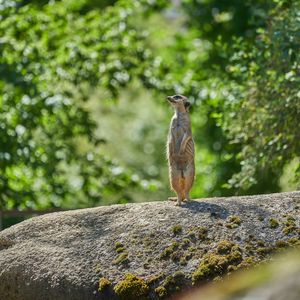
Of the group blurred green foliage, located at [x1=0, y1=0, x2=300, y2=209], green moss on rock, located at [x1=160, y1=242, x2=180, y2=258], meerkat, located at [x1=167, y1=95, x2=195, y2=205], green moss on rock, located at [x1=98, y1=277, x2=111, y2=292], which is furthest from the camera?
blurred green foliage, located at [x1=0, y1=0, x2=300, y2=209]

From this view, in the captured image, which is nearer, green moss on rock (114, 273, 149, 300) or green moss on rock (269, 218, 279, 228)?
green moss on rock (114, 273, 149, 300)

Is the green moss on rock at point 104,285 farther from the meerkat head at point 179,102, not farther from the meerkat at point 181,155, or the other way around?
the meerkat head at point 179,102

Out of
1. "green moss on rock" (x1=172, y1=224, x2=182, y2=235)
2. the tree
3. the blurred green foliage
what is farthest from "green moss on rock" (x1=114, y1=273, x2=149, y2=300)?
the tree

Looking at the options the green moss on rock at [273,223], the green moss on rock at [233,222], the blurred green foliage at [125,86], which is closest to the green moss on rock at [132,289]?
the green moss on rock at [233,222]

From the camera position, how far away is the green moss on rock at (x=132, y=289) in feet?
22.9

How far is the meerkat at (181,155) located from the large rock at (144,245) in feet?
2.00

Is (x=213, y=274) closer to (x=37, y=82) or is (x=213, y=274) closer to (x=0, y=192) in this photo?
(x=0, y=192)

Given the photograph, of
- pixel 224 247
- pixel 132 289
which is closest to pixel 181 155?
pixel 224 247

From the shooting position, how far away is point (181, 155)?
8789 mm

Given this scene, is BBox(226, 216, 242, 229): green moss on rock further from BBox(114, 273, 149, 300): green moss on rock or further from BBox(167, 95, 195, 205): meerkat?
BBox(167, 95, 195, 205): meerkat

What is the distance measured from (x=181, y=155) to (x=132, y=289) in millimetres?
2121

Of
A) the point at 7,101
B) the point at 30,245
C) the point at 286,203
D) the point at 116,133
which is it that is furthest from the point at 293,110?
the point at 116,133

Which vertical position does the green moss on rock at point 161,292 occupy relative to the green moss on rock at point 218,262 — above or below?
below

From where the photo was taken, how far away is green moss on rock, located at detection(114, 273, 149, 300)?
6969 millimetres
